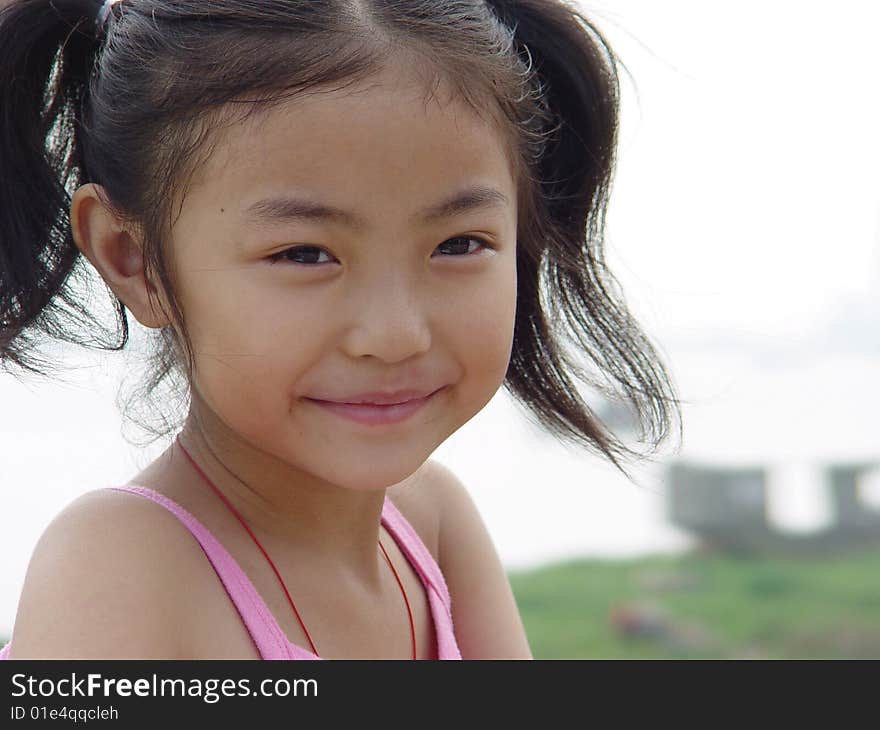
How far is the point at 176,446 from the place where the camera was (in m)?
1.27

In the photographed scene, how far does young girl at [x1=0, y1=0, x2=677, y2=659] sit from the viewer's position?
1.07 meters

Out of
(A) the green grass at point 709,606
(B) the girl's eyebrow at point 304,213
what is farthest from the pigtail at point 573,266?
(A) the green grass at point 709,606

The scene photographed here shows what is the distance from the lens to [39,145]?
1281 millimetres

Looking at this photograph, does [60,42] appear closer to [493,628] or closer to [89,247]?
[89,247]

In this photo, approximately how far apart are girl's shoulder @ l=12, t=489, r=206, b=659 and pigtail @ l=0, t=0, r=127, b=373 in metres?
0.28

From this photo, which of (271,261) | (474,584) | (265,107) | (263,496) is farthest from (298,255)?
(474,584)

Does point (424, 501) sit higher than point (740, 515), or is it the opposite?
point (740, 515)

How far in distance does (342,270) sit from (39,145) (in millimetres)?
399

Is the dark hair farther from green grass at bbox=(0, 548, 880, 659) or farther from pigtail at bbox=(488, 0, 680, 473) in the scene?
green grass at bbox=(0, 548, 880, 659)

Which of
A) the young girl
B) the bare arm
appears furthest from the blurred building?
the young girl

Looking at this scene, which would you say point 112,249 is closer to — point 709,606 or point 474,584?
point 474,584

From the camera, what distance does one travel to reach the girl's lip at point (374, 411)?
1119 mm
